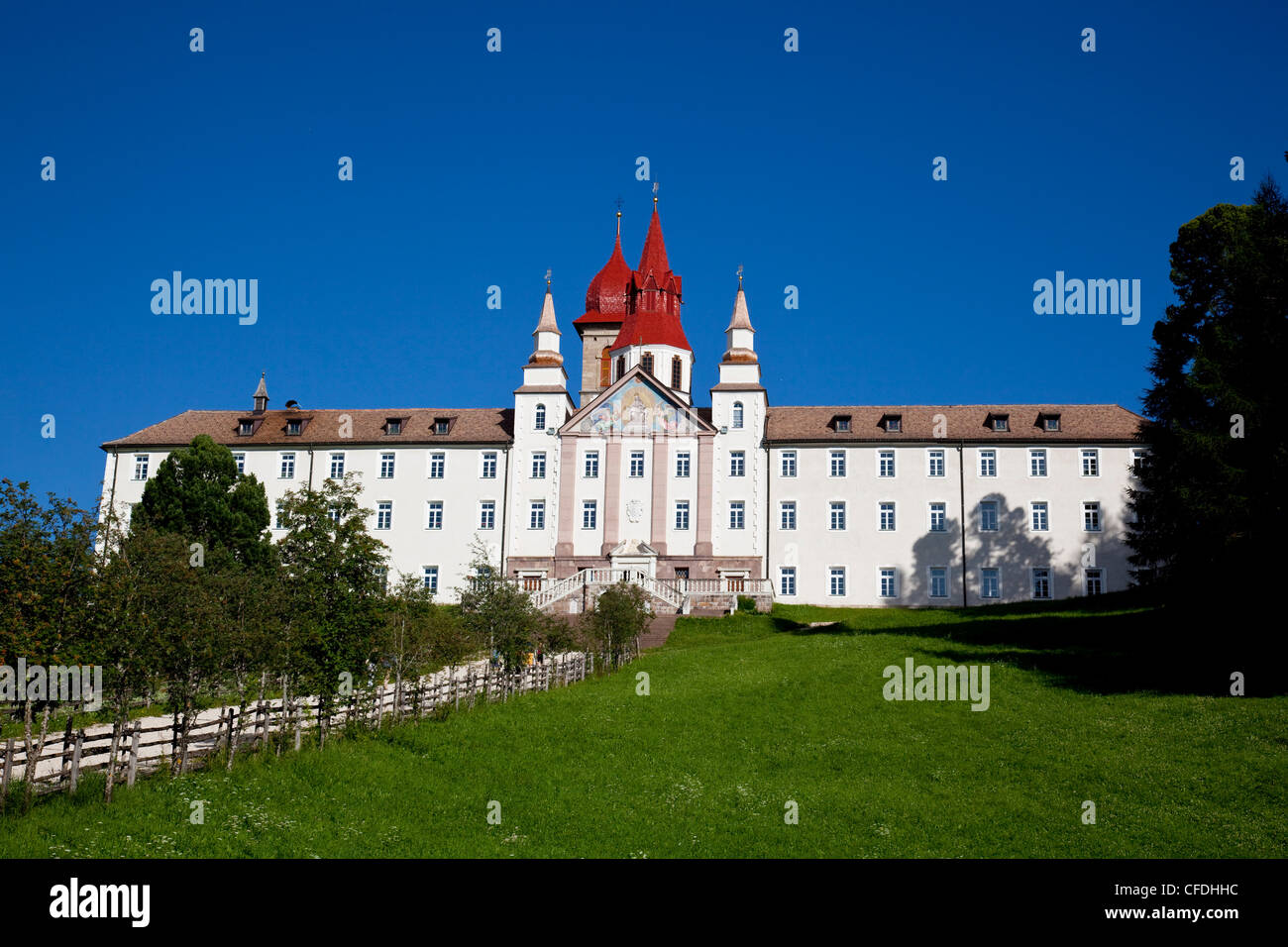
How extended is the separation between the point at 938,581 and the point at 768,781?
34.5 metres

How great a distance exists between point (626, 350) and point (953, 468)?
17070mm

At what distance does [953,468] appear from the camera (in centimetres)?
5303

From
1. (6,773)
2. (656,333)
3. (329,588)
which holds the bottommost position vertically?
(6,773)

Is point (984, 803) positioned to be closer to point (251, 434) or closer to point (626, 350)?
point (626, 350)

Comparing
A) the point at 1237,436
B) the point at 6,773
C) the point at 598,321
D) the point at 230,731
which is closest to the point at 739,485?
the point at 598,321

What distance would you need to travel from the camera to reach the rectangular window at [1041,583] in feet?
170

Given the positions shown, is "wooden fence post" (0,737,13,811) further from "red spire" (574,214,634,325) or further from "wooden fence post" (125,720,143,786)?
"red spire" (574,214,634,325)

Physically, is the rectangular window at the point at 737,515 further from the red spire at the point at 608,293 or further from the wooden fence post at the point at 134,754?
the wooden fence post at the point at 134,754

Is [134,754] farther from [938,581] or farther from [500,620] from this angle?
[938,581]

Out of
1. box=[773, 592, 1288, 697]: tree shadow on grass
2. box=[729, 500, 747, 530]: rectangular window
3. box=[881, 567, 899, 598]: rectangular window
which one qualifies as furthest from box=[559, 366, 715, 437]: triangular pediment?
box=[773, 592, 1288, 697]: tree shadow on grass

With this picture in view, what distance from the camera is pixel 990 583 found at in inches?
2044

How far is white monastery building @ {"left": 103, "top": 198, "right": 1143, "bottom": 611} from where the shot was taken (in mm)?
52062
